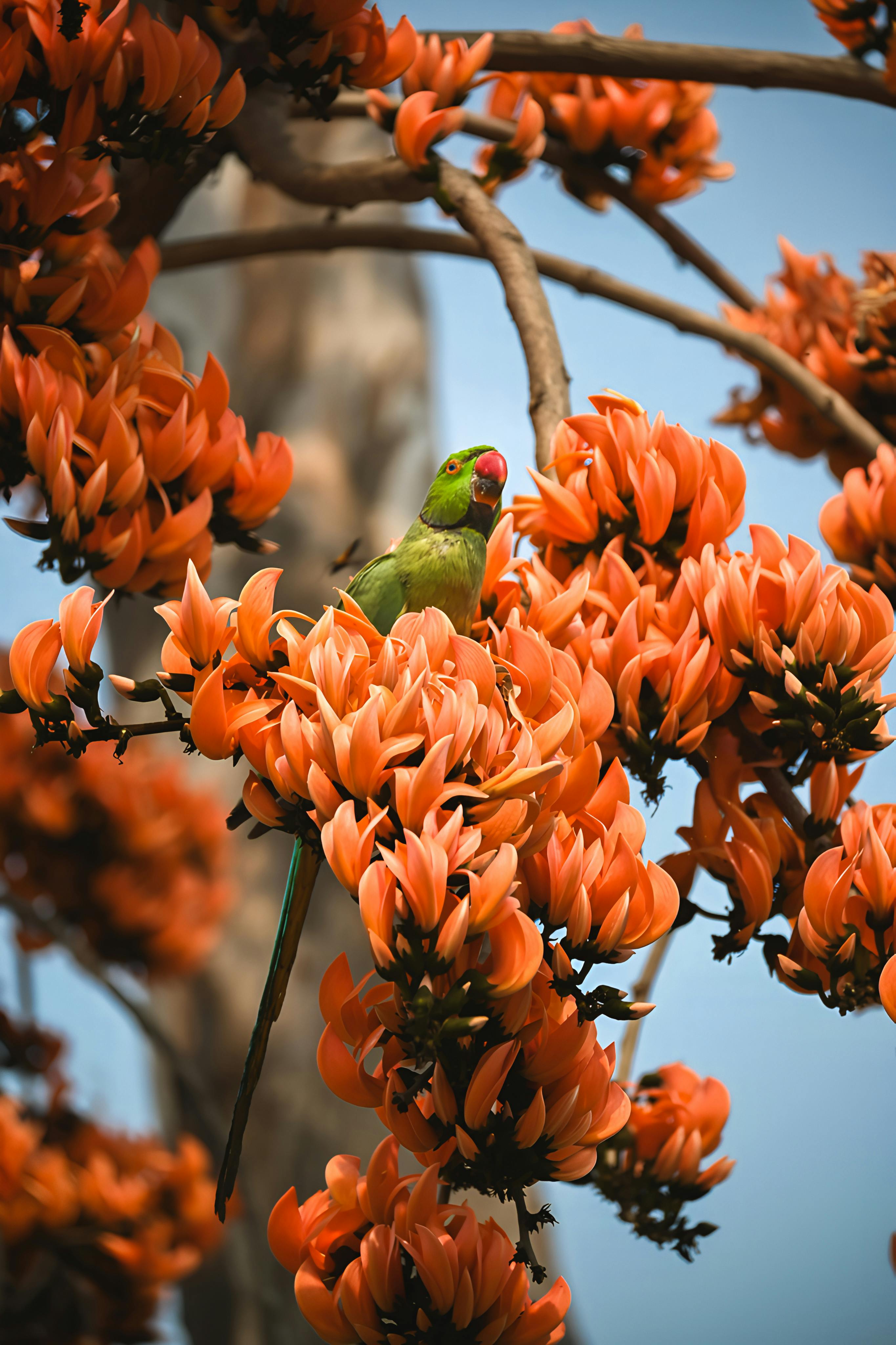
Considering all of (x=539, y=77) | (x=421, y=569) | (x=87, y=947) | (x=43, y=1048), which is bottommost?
(x=43, y=1048)

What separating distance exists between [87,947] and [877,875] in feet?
3.89

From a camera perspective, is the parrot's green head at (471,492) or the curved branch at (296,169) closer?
the parrot's green head at (471,492)

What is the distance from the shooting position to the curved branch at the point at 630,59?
0.72 m

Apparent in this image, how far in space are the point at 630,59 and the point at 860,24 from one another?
267 mm

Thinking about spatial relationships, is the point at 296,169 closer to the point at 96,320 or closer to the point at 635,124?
the point at 96,320

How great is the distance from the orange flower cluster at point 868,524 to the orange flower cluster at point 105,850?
1.00 meters

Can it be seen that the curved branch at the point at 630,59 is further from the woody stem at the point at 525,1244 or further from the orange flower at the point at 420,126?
the woody stem at the point at 525,1244

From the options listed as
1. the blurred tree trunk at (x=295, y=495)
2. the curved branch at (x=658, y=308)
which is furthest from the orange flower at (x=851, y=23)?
the blurred tree trunk at (x=295, y=495)

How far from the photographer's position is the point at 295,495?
2.59 metres

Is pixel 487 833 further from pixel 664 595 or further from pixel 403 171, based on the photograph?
pixel 403 171

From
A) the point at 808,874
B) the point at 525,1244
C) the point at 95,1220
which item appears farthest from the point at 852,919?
the point at 95,1220

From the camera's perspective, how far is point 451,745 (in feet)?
1.07

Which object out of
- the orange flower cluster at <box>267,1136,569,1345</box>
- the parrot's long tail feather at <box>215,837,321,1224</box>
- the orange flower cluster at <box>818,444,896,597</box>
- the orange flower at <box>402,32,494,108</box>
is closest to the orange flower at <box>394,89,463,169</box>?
the orange flower at <box>402,32,494,108</box>

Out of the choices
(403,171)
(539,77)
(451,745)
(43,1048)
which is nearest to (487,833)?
(451,745)
